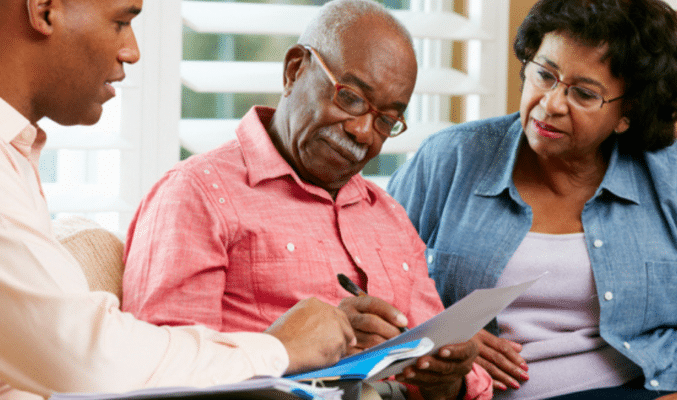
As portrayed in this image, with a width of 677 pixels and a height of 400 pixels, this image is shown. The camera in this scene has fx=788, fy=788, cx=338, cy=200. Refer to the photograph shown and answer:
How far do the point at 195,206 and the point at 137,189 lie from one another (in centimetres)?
68

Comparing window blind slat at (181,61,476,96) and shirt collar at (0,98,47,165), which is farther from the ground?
shirt collar at (0,98,47,165)

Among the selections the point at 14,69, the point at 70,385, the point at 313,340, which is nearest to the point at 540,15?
the point at 313,340

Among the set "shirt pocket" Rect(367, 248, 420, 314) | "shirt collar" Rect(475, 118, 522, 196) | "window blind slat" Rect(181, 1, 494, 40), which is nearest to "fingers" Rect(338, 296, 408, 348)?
"shirt pocket" Rect(367, 248, 420, 314)

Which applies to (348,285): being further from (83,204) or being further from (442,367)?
(83,204)

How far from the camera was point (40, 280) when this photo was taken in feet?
2.57

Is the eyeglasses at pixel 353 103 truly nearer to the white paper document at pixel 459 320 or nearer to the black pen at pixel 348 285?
the black pen at pixel 348 285

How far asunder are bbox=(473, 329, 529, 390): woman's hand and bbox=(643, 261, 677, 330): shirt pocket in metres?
0.33

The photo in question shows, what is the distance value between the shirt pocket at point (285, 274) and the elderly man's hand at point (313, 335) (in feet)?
0.89

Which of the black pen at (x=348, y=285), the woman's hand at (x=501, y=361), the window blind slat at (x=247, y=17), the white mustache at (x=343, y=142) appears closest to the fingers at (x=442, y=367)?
the black pen at (x=348, y=285)

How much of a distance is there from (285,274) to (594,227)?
798mm

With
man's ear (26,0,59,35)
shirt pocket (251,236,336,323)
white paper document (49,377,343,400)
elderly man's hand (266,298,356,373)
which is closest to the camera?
white paper document (49,377,343,400)

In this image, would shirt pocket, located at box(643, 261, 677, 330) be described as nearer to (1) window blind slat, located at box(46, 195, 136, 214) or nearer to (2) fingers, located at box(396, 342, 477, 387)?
(2) fingers, located at box(396, 342, 477, 387)

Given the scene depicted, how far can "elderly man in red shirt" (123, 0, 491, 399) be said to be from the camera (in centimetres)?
124

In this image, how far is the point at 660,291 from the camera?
5.77 ft
